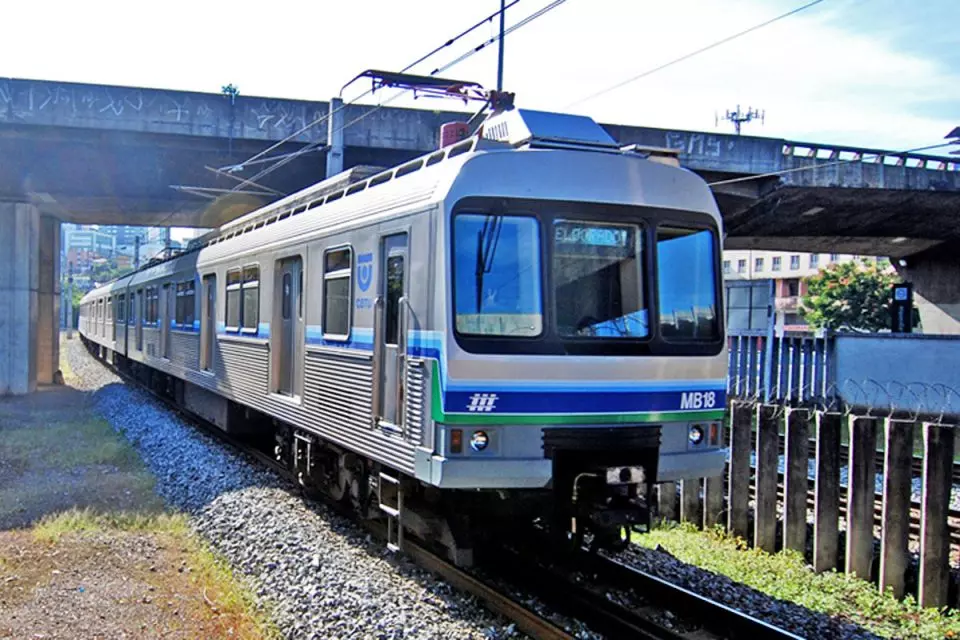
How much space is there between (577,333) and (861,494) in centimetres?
373

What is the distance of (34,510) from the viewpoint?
9242 mm

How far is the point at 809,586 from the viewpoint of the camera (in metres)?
7.71

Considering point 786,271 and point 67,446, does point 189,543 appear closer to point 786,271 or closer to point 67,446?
point 67,446

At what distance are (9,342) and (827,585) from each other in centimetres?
1829

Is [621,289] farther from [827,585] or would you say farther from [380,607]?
[827,585]

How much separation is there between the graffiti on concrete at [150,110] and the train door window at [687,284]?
13.7 metres

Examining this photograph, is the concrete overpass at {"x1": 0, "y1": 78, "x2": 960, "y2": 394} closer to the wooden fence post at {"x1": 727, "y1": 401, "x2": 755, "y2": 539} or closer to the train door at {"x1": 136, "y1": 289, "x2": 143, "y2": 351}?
the train door at {"x1": 136, "y1": 289, "x2": 143, "y2": 351}

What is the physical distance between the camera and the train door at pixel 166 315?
16.0m

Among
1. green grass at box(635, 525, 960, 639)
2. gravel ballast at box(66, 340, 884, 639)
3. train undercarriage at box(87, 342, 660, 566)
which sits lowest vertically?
green grass at box(635, 525, 960, 639)

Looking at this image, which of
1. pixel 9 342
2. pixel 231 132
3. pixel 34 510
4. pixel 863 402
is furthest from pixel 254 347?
pixel 863 402

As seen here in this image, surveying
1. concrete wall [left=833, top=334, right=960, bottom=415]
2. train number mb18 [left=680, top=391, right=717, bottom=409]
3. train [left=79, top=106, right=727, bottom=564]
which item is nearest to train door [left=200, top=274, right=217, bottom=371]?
train [left=79, top=106, right=727, bottom=564]

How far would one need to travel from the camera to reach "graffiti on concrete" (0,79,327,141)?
1773cm

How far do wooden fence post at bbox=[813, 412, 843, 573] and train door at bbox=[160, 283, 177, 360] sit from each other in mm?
11201

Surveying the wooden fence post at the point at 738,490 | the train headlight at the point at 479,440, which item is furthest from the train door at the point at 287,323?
the wooden fence post at the point at 738,490
